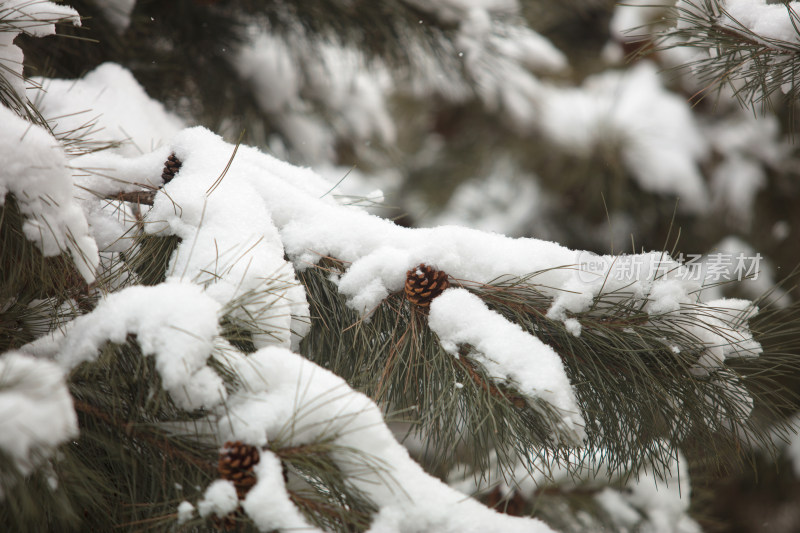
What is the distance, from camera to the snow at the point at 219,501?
1.52 feet

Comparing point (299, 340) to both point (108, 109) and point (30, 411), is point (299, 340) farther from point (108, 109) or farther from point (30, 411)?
Answer: point (108, 109)

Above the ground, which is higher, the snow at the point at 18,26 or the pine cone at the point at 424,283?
the snow at the point at 18,26

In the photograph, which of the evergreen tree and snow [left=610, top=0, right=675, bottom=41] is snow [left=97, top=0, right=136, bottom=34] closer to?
the evergreen tree

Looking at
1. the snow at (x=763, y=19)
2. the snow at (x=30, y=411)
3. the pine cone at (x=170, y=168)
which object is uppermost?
the snow at (x=763, y=19)

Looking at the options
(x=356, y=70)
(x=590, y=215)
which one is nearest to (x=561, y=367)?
(x=356, y=70)

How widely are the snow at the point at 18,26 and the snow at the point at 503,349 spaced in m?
0.59

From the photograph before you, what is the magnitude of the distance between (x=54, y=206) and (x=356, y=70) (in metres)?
1.11

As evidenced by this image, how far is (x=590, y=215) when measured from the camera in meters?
2.77

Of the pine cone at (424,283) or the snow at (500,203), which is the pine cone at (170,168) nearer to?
the pine cone at (424,283)

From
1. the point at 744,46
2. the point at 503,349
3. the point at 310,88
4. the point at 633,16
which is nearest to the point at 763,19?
the point at 744,46

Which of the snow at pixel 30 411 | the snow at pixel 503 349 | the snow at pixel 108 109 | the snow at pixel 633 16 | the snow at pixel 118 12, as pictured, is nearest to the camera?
the snow at pixel 30 411

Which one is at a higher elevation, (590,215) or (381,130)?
(381,130)

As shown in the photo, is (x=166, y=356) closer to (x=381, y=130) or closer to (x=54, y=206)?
(x=54, y=206)

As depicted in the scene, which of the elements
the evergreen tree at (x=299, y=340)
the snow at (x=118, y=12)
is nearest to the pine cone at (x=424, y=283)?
the evergreen tree at (x=299, y=340)
